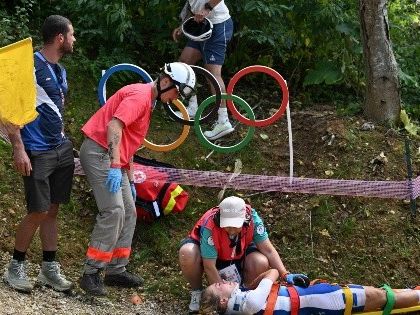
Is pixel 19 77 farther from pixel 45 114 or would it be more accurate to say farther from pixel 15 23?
pixel 15 23

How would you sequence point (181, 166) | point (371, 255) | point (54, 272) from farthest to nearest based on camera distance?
point (181, 166) < point (371, 255) < point (54, 272)

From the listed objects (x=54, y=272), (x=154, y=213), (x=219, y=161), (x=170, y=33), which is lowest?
(x=54, y=272)

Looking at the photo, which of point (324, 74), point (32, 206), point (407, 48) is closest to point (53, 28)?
point (32, 206)

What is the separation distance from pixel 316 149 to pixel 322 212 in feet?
2.73

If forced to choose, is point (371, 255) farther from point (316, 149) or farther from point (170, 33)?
point (170, 33)

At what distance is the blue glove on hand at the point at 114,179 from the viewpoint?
191 inches

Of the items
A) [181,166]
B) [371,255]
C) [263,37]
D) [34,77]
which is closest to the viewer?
[34,77]

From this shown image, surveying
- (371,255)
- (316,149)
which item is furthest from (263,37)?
(371,255)

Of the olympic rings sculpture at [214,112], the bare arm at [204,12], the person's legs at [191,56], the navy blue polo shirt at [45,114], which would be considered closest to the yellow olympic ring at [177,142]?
the olympic rings sculpture at [214,112]

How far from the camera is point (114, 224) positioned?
499 centimetres

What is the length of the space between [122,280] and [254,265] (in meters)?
0.97

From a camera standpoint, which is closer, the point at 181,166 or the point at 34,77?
the point at 34,77

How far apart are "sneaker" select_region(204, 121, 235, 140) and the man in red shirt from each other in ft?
5.59

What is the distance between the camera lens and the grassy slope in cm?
576
